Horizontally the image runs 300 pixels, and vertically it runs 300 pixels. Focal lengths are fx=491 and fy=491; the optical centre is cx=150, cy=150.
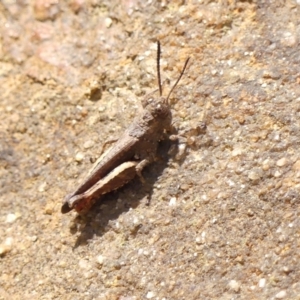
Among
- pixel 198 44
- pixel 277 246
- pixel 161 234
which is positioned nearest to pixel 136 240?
pixel 161 234

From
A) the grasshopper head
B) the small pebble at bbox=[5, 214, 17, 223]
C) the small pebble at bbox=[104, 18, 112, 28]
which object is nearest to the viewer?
the grasshopper head

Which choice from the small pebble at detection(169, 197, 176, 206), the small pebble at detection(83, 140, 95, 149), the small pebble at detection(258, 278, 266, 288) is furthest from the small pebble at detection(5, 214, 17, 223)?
the small pebble at detection(258, 278, 266, 288)

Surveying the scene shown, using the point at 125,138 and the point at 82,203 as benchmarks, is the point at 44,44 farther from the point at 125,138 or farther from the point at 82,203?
the point at 82,203

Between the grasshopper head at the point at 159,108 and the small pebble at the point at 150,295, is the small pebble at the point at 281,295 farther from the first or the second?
the grasshopper head at the point at 159,108

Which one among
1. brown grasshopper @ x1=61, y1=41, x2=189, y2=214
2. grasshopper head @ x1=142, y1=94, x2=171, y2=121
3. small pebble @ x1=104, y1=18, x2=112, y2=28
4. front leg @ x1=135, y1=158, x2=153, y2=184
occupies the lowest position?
front leg @ x1=135, y1=158, x2=153, y2=184

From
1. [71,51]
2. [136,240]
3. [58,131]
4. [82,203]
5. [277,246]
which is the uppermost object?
[71,51]

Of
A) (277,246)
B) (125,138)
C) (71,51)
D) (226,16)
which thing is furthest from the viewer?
(71,51)

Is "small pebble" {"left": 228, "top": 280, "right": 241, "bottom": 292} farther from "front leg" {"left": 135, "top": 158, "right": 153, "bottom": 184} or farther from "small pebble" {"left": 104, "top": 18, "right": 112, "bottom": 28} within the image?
"small pebble" {"left": 104, "top": 18, "right": 112, "bottom": 28}

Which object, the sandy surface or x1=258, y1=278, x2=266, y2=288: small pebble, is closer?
x1=258, y1=278, x2=266, y2=288: small pebble
